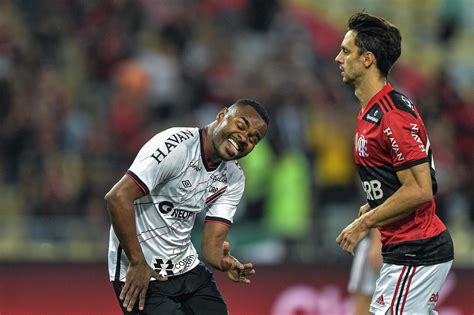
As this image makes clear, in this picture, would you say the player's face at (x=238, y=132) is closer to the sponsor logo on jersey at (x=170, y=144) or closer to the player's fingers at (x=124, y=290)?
the sponsor logo on jersey at (x=170, y=144)

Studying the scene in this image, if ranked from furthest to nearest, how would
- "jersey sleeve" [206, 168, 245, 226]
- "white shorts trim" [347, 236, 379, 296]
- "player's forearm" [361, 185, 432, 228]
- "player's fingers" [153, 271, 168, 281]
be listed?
"white shorts trim" [347, 236, 379, 296] → "jersey sleeve" [206, 168, 245, 226] → "player's fingers" [153, 271, 168, 281] → "player's forearm" [361, 185, 432, 228]

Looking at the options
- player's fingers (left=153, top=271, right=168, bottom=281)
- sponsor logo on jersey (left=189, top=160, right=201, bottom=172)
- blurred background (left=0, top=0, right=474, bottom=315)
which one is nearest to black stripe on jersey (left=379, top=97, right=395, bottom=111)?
sponsor logo on jersey (left=189, top=160, right=201, bottom=172)

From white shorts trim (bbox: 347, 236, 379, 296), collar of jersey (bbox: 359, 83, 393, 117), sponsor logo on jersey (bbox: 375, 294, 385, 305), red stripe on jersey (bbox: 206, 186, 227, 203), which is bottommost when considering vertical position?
white shorts trim (bbox: 347, 236, 379, 296)

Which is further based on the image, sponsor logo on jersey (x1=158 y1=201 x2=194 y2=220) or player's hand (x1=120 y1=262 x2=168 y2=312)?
sponsor logo on jersey (x1=158 y1=201 x2=194 y2=220)

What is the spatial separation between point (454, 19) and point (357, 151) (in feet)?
23.9

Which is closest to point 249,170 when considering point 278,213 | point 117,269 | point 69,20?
point 278,213

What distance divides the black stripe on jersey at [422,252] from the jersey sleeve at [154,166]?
3.78 ft

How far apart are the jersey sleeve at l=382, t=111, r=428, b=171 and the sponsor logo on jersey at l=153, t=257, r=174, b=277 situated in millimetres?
1321

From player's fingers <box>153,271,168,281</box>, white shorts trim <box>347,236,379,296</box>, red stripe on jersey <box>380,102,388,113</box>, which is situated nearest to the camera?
red stripe on jersey <box>380,102,388,113</box>

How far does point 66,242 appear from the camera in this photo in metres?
8.48

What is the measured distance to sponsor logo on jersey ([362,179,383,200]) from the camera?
15.8ft

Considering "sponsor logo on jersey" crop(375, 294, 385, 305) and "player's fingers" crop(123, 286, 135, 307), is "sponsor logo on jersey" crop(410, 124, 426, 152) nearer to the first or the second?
"sponsor logo on jersey" crop(375, 294, 385, 305)

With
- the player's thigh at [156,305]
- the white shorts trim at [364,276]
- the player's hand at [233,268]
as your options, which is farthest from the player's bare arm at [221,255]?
the white shorts trim at [364,276]

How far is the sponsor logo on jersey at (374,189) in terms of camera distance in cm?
482
